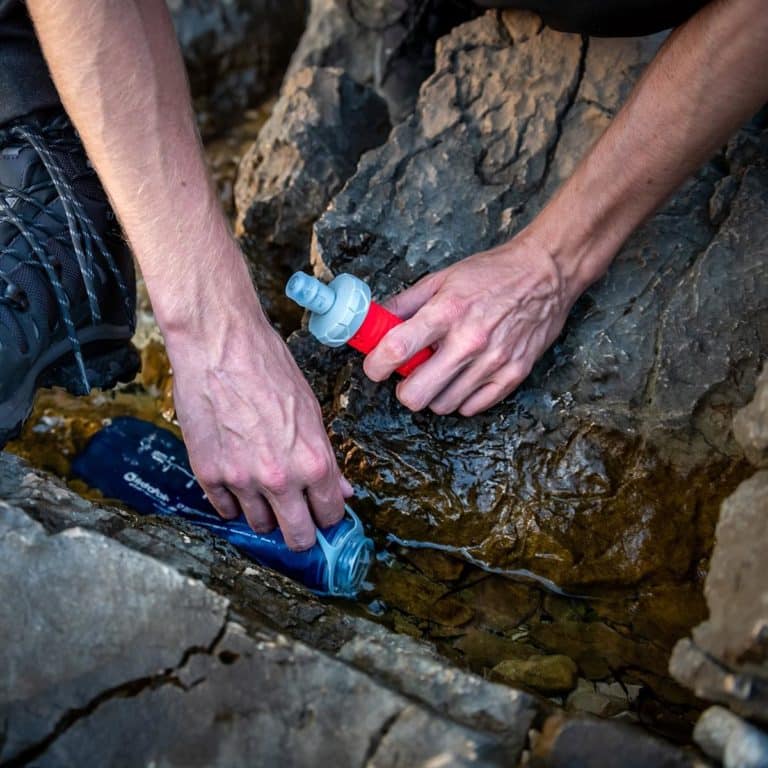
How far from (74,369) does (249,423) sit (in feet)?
1.73

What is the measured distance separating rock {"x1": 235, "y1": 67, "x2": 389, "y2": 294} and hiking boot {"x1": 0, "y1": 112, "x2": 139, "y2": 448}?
80 centimetres

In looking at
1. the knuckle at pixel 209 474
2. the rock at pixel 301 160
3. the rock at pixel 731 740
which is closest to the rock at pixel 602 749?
the rock at pixel 731 740

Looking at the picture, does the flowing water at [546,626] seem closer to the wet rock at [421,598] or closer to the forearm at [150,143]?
the wet rock at [421,598]

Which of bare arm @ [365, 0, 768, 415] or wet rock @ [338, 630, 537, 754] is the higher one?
bare arm @ [365, 0, 768, 415]

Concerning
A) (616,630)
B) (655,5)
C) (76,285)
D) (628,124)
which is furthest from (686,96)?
(76,285)

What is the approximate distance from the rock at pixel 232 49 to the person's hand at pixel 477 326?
92.0 inches

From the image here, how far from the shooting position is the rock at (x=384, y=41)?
3117 mm

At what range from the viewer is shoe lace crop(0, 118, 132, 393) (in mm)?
1902

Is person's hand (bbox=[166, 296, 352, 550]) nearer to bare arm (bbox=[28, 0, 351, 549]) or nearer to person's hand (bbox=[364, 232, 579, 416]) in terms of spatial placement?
bare arm (bbox=[28, 0, 351, 549])

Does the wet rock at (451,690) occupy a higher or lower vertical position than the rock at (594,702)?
higher

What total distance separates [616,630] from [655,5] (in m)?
1.40

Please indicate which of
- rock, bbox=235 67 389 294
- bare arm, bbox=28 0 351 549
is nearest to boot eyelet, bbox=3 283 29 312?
bare arm, bbox=28 0 351 549

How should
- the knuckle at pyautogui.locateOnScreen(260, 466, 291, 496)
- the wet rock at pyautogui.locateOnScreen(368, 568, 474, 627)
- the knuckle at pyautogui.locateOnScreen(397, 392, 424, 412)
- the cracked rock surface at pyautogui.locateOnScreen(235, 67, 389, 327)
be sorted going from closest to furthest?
the knuckle at pyautogui.locateOnScreen(260, 466, 291, 496) → the knuckle at pyautogui.locateOnScreen(397, 392, 424, 412) → the wet rock at pyautogui.locateOnScreen(368, 568, 474, 627) → the cracked rock surface at pyautogui.locateOnScreen(235, 67, 389, 327)

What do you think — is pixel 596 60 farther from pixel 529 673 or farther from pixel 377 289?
pixel 529 673
